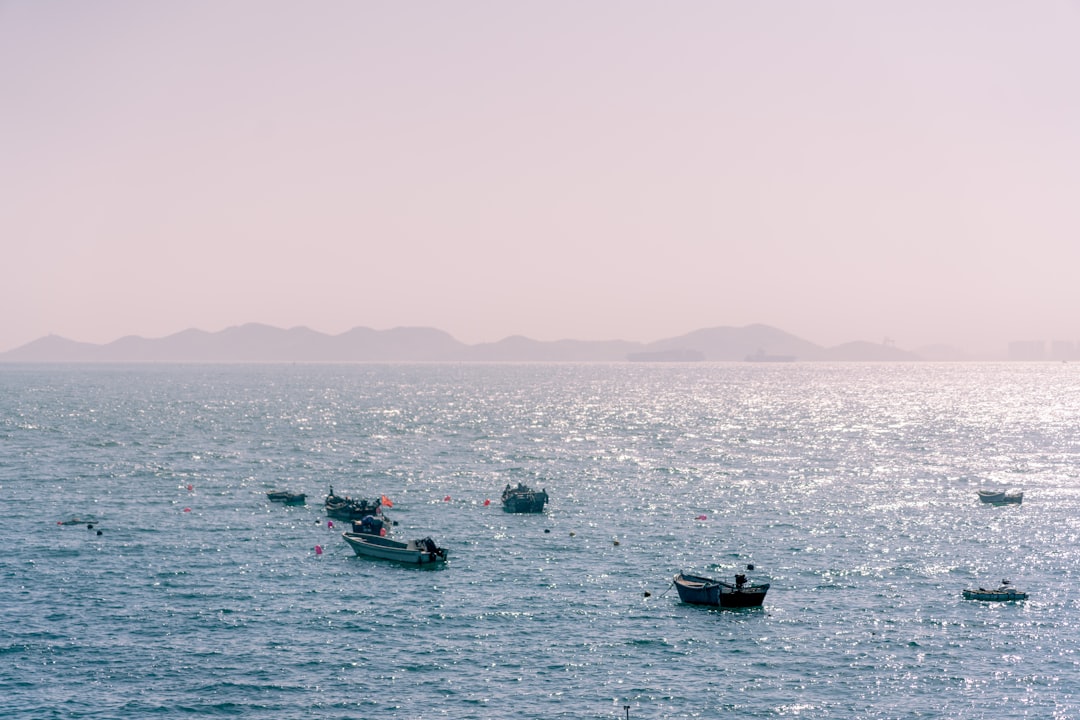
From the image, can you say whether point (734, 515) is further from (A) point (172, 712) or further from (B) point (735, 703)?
(A) point (172, 712)

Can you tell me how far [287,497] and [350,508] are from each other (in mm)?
15965

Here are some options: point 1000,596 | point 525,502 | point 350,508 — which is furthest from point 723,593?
point 350,508

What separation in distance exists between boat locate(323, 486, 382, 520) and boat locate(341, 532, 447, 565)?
15.6 m

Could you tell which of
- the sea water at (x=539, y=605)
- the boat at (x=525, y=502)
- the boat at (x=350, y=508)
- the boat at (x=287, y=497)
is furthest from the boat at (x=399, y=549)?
the boat at (x=287, y=497)

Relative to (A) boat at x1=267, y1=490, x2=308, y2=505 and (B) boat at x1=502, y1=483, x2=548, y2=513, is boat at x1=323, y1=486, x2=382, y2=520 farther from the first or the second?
(B) boat at x1=502, y1=483, x2=548, y2=513

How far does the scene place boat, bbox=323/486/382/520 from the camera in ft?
378

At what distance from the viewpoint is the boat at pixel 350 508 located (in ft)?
378

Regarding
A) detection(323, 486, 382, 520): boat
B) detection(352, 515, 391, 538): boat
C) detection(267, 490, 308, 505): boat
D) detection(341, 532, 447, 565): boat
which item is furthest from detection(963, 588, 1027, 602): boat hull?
detection(267, 490, 308, 505): boat

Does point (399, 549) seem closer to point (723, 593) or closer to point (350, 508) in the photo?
point (350, 508)

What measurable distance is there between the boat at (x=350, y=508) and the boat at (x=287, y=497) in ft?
26.0

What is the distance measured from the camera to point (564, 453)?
193 metres

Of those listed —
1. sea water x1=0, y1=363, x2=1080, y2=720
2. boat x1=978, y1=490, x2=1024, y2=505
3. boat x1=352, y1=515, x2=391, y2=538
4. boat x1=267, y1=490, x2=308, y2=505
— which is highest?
boat x1=978, y1=490, x2=1024, y2=505

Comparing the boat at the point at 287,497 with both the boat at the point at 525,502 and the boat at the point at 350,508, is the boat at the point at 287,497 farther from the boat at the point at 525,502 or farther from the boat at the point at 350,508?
the boat at the point at 525,502

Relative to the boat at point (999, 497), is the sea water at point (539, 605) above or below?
below
